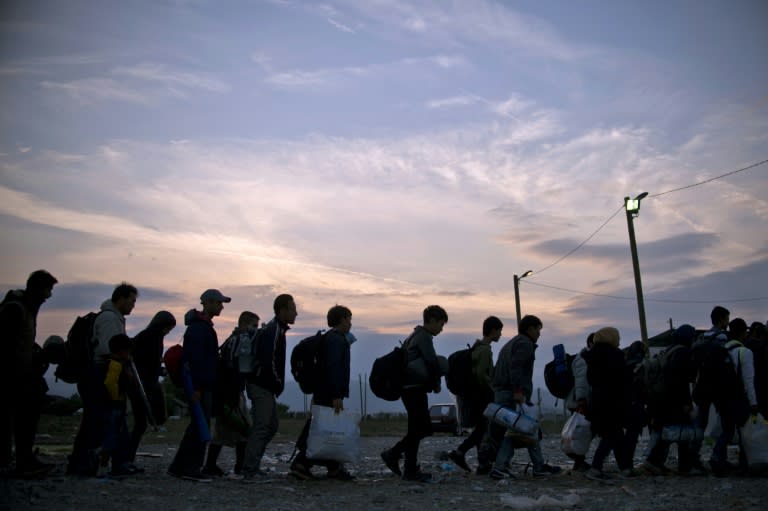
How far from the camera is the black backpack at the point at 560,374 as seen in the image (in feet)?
31.5

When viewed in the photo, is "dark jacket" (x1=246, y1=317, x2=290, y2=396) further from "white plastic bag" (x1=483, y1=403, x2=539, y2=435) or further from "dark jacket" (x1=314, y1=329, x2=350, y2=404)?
"white plastic bag" (x1=483, y1=403, x2=539, y2=435)

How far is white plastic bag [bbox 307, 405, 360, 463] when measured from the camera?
8.27m

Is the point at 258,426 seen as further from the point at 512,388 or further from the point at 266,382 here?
the point at 512,388

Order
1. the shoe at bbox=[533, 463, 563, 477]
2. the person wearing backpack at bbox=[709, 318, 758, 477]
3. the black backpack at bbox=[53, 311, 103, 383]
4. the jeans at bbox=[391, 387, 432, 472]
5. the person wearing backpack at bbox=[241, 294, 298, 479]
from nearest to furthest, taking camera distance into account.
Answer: the black backpack at bbox=[53, 311, 103, 383], the person wearing backpack at bbox=[241, 294, 298, 479], the jeans at bbox=[391, 387, 432, 472], the person wearing backpack at bbox=[709, 318, 758, 477], the shoe at bbox=[533, 463, 563, 477]

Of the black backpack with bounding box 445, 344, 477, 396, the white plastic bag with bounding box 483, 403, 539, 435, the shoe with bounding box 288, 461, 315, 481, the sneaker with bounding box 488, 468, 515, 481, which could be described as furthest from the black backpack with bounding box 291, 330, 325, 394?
the sneaker with bounding box 488, 468, 515, 481

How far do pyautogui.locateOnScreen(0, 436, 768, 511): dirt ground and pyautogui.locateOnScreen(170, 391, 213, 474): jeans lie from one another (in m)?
0.18

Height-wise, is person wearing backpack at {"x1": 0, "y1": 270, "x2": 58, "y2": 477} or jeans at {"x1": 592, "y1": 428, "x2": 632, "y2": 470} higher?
person wearing backpack at {"x1": 0, "y1": 270, "x2": 58, "y2": 477}

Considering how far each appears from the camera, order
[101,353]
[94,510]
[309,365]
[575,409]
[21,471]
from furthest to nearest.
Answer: [575,409] < [309,365] < [101,353] < [21,471] < [94,510]

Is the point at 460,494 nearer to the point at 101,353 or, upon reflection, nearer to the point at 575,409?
the point at 575,409

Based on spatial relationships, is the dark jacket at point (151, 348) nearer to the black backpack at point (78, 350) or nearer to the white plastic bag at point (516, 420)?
the black backpack at point (78, 350)

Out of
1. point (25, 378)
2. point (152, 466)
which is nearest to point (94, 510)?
point (25, 378)

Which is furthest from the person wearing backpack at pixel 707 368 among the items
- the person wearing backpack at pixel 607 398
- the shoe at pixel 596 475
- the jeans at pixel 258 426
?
the jeans at pixel 258 426

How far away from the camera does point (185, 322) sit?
328 inches

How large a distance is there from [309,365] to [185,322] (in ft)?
5.06
